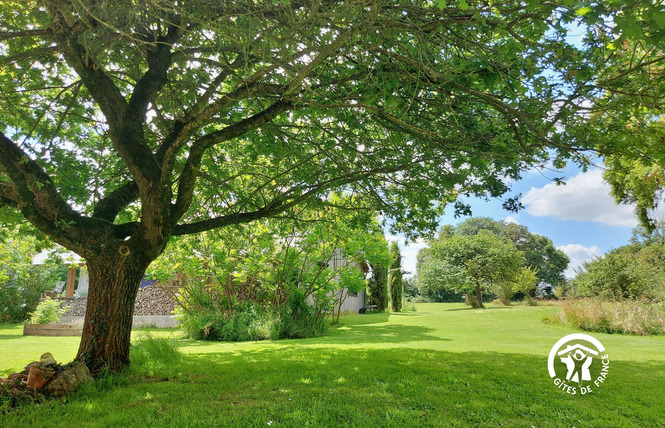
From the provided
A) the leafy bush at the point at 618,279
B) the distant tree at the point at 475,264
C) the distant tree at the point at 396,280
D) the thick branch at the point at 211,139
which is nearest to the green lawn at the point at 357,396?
A: the thick branch at the point at 211,139

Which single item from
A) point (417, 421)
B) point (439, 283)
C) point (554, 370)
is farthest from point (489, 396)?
point (439, 283)

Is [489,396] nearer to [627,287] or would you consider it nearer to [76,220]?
[76,220]

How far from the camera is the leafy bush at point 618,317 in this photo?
47.4ft

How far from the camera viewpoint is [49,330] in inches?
547

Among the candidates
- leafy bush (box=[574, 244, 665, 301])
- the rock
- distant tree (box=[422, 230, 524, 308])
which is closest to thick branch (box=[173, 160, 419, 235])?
the rock

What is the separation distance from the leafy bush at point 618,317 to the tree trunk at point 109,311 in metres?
A: 17.5

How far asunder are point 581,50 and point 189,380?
667 centimetres

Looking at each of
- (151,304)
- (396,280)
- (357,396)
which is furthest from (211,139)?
(396,280)

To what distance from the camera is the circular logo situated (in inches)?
221

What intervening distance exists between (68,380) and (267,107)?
486 cm

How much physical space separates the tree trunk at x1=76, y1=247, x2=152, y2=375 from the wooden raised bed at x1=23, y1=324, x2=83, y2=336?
10716 millimetres

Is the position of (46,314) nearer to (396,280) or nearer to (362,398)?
(362,398)

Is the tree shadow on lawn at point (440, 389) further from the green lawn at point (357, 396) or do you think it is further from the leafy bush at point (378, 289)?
the leafy bush at point (378, 289)

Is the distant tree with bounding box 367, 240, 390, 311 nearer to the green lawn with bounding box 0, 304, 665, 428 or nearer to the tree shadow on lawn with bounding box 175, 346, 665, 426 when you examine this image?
the tree shadow on lawn with bounding box 175, 346, 665, 426
